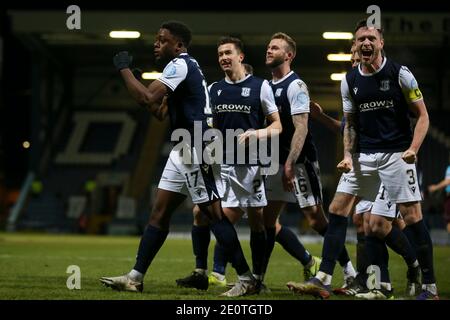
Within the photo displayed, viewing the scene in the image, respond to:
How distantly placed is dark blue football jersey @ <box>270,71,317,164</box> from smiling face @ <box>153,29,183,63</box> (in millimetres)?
1197

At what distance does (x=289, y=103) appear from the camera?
324 inches

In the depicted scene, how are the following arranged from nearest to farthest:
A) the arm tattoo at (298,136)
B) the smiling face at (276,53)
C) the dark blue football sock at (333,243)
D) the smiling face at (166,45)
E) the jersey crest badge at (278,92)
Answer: the dark blue football sock at (333,243), the smiling face at (166,45), the arm tattoo at (298,136), the smiling face at (276,53), the jersey crest badge at (278,92)

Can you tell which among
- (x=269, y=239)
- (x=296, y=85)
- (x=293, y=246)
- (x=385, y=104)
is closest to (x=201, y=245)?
(x=269, y=239)

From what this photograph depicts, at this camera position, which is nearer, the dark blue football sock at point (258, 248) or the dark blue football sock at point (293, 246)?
the dark blue football sock at point (258, 248)

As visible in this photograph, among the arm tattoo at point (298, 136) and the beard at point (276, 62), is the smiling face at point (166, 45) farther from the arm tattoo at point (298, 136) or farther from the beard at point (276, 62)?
the arm tattoo at point (298, 136)

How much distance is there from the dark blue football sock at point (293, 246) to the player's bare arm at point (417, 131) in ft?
7.63

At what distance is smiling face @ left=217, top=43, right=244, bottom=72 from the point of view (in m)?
7.97

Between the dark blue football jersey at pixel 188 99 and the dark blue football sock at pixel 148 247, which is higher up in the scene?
the dark blue football jersey at pixel 188 99

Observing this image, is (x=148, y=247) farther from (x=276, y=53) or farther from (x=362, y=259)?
(x=276, y=53)

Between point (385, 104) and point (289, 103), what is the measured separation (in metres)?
1.28

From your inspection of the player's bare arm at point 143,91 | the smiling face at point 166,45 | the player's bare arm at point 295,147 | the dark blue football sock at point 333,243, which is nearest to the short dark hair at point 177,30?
the smiling face at point 166,45

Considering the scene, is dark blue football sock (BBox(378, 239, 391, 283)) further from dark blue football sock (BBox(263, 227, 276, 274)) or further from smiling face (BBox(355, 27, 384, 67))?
smiling face (BBox(355, 27, 384, 67))

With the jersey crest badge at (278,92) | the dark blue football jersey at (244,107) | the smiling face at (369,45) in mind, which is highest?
the smiling face at (369,45)

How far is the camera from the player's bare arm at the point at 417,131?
6902 millimetres
